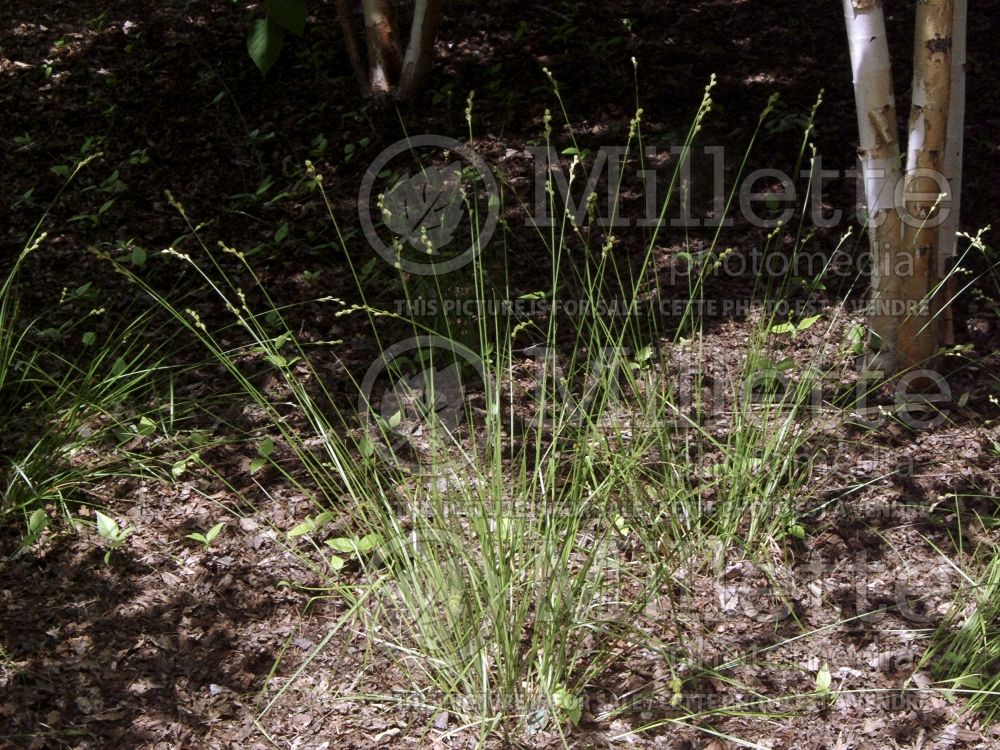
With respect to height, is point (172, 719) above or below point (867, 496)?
below

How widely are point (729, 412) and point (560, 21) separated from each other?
3.06 meters

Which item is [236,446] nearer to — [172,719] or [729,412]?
[172,719]

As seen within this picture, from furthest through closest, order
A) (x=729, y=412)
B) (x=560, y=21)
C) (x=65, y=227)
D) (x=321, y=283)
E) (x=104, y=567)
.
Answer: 1. (x=560, y=21)
2. (x=65, y=227)
3. (x=321, y=283)
4. (x=729, y=412)
5. (x=104, y=567)

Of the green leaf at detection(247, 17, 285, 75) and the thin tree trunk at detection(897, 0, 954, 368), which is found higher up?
the green leaf at detection(247, 17, 285, 75)

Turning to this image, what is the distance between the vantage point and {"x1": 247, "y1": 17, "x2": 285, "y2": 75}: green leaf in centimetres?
364

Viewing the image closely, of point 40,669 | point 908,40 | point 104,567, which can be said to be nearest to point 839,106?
point 908,40

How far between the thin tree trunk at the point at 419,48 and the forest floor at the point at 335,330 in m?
0.11

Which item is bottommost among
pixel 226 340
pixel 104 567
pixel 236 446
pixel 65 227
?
pixel 104 567

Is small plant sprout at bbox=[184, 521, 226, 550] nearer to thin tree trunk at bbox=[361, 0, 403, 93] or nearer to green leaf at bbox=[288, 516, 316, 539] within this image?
green leaf at bbox=[288, 516, 316, 539]

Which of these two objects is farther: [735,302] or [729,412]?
[735,302]

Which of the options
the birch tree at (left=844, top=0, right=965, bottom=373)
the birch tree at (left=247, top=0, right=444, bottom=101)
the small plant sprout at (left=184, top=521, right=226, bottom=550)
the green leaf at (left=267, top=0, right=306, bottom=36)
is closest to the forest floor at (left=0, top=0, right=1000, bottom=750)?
the small plant sprout at (left=184, top=521, right=226, bottom=550)

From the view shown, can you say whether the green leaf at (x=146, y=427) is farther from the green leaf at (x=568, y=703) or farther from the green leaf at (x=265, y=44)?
the green leaf at (x=568, y=703)

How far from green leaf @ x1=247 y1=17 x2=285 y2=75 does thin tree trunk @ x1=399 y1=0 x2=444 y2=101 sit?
44.8 inches

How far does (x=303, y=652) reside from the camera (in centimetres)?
254
